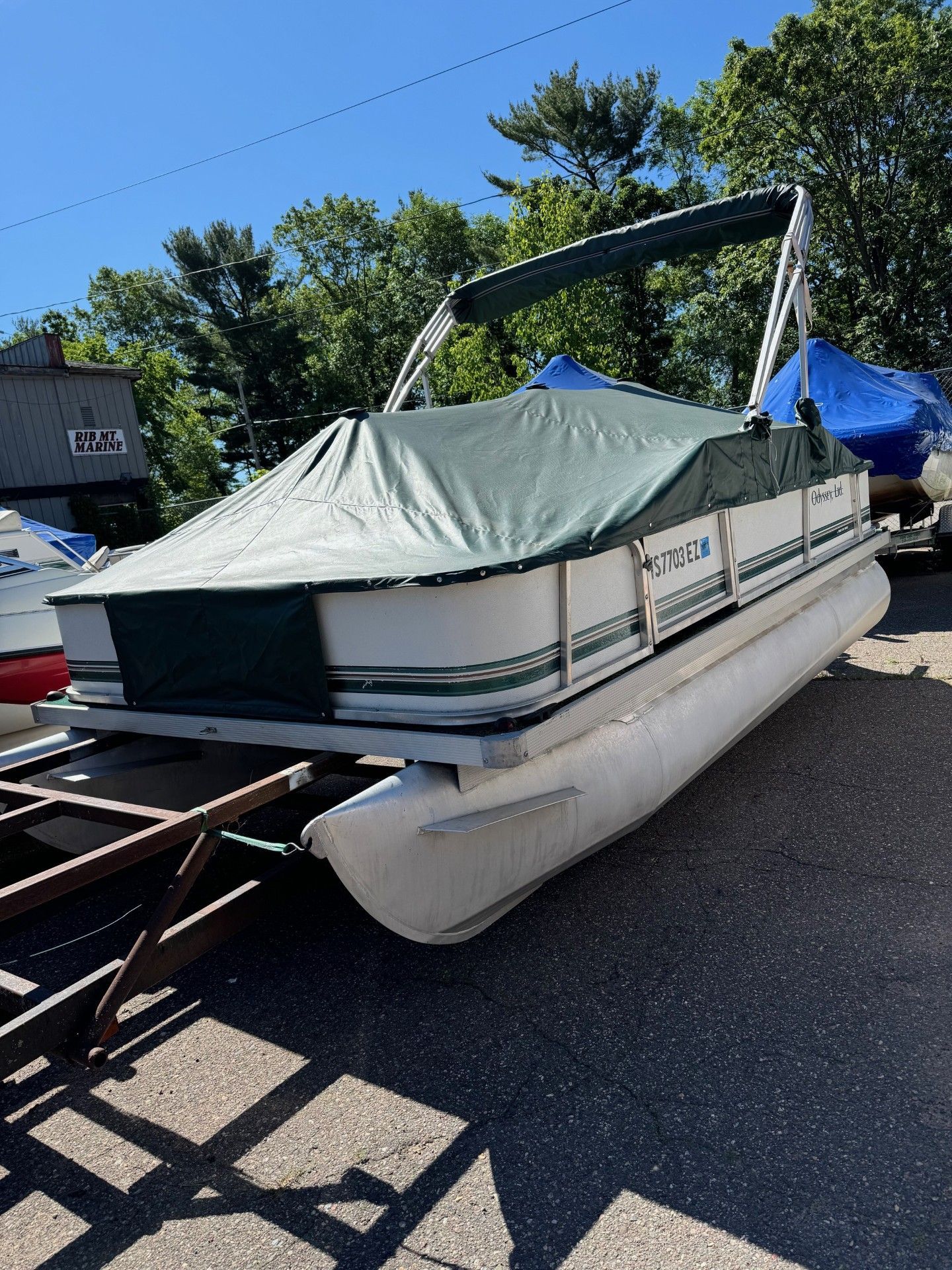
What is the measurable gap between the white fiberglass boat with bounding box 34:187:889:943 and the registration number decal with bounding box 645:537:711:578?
19 millimetres

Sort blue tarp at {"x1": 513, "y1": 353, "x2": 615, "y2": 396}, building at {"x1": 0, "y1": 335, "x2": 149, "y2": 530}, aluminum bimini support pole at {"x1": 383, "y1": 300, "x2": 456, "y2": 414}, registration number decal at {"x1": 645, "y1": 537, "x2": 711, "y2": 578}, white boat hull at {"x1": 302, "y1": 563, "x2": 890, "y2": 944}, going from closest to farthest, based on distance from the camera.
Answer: white boat hull at {"x1": 302, "y1": 563, "x2": 890, "y2": 944} < registration number decal at {"x1": 645, "y1": 537, "x2": 711, "y2": 578} < aluminum bimini support pole at {"x1": 383, "y1": 300, "x2": 456, "y2": 414} < blue tarp at {"x1": 513, "y1": 353, "x2": 615, "y2": 396} < building at {"x1": 0, "y1": 335, "x2": 149, "y2": 530}

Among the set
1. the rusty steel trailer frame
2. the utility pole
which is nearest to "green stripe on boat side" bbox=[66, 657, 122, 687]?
the rusty steel trailer frame

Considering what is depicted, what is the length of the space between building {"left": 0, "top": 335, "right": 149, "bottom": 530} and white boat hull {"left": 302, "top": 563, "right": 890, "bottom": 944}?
66.0 ft

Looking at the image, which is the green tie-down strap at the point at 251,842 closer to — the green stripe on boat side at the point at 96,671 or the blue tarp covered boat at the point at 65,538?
the green stripe on boat side at the point at 96,671

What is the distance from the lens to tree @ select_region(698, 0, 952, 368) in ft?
75.0

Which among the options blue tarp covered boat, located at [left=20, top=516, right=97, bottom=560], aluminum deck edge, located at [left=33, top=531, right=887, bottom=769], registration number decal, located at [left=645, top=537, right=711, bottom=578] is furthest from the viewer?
blue tarp covered boat, located at [left=20, top=516, right=97, bottom=560]

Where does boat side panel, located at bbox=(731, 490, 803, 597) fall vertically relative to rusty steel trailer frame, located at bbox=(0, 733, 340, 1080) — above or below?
above

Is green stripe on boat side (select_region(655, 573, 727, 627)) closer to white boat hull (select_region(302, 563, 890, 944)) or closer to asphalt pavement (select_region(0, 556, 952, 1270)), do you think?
white boat hull (select_region(302, 563, 890, 944))

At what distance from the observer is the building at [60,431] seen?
2078 centimetres

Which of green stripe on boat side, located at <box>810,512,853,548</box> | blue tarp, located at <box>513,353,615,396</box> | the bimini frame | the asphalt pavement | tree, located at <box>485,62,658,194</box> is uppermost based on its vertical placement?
tree, located at <box>485,62,658,194</box>

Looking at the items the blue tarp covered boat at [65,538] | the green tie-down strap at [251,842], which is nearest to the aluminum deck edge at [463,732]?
the green tie-down strap at [251,842]

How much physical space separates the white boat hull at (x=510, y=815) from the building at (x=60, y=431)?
2012 cm

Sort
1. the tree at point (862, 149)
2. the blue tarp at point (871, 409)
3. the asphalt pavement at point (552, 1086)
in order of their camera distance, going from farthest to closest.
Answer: the tree at point (862, 149), the blue tarp at point (871, 409), the asphalt pavement at point (552, 1086)

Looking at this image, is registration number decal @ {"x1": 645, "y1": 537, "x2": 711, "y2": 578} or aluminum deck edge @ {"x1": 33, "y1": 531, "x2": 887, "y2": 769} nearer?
aluminum deck edge @ {"x1": 33, "y1": 531, "x2": 887, "y2": 769}
